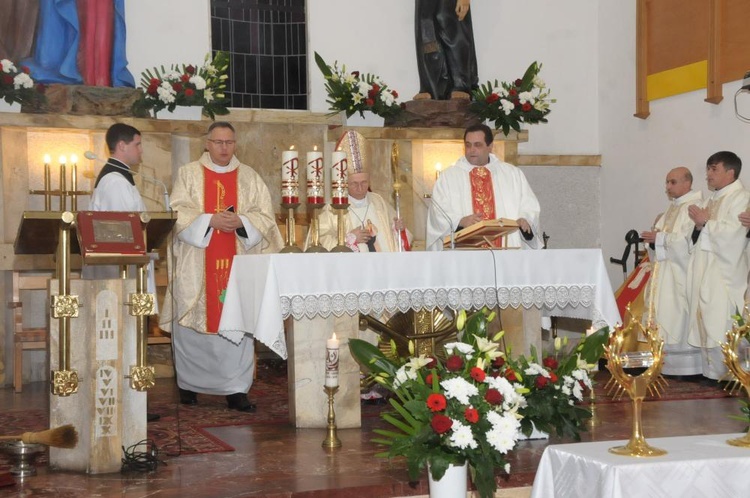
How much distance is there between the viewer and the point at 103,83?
975 cm

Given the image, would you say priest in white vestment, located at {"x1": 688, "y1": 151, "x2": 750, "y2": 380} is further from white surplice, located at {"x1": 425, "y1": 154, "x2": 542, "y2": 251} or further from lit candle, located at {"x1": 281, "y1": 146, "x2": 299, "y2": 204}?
lit candle, located at {"x1": 281, "y1": 146, "x2": 299, "y2": 204}

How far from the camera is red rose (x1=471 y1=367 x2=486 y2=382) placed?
401cm

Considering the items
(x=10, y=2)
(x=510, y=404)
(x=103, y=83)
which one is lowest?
(x=510, y=404)

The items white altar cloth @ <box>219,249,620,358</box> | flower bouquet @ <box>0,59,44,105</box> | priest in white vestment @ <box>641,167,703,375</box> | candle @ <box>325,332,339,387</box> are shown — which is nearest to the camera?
candle @ <box>325,332,339,387</box>

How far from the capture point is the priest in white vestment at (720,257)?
8.80 m

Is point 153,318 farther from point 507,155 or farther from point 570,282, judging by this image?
point 570,282

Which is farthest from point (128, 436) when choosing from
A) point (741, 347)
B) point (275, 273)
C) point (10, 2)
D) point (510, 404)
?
point (10, 2)

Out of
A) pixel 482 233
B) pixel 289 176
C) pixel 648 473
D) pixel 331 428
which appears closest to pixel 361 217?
pixel 289 176

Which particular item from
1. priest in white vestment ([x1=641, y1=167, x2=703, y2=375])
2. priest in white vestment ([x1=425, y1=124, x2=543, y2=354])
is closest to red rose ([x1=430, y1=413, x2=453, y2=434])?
priest in white vestment ([x1=425, y1=124, x2=543, y2=354])

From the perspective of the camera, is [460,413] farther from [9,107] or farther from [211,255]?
[9,107]

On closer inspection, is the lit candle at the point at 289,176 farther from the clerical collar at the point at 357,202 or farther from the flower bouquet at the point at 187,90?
the flower bouquet at the point at 187,90

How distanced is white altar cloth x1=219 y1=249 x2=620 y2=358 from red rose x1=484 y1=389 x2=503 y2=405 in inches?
83.3

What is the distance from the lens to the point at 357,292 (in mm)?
6082

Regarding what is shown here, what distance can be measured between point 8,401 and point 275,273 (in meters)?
3.38
